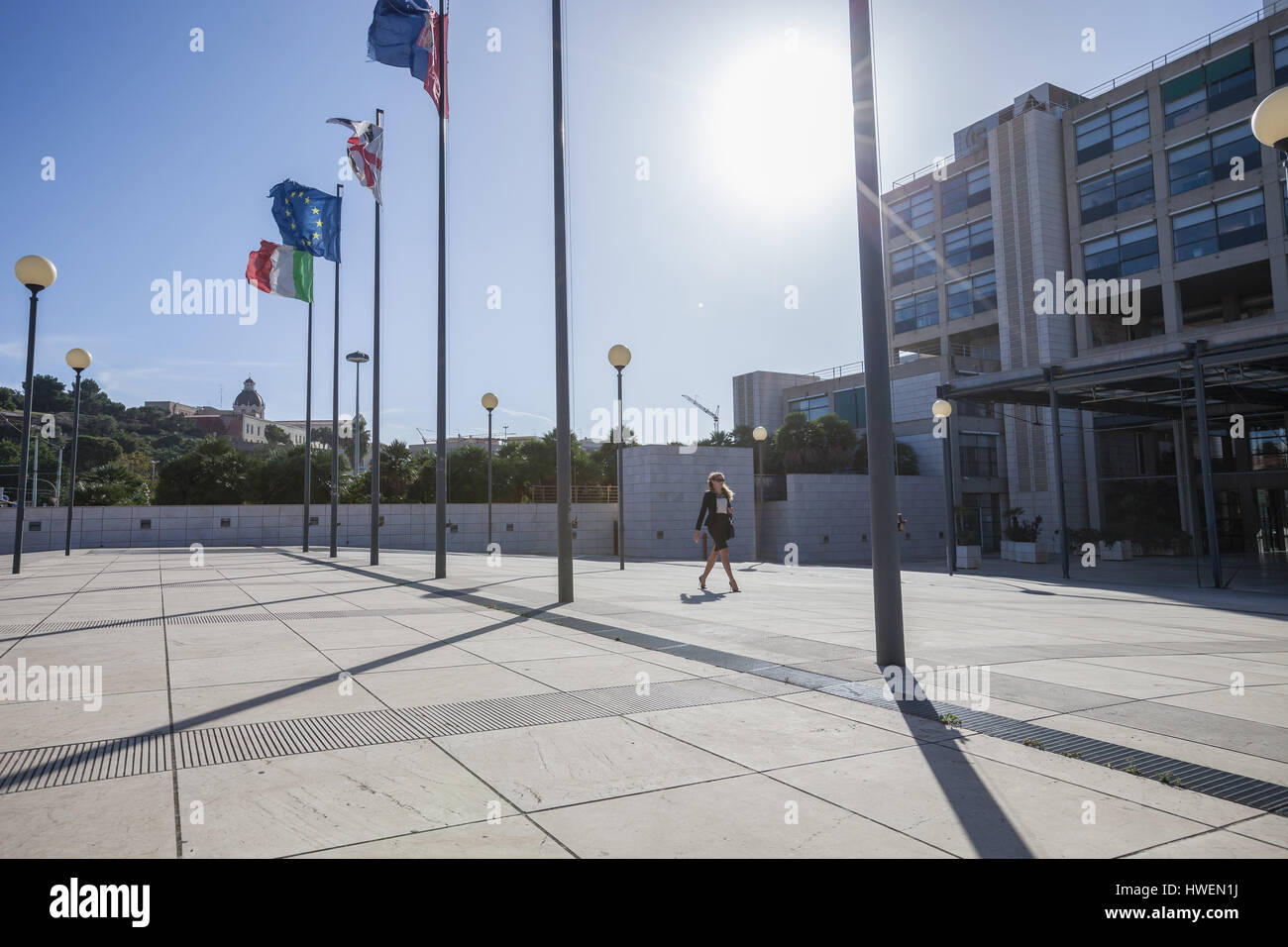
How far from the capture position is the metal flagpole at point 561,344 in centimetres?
1091

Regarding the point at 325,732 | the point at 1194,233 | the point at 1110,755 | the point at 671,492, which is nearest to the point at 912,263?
the point at 1194,233

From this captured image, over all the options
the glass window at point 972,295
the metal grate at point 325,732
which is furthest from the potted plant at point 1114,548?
the metal grate at point 325,732

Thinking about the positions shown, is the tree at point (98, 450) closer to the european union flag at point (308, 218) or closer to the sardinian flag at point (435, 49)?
the european union flag at point (308, 218)

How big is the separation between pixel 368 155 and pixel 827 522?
2479 centimetres

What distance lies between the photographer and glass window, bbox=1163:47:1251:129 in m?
30.0

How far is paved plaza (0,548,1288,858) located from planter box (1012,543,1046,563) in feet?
65.7

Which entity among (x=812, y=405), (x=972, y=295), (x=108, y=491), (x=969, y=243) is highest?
(x=969, y=243)

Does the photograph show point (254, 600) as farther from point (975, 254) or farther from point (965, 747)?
point (975, 254)

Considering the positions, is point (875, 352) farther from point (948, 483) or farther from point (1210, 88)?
point (1210, 88)

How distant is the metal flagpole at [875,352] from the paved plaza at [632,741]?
21.2 inches

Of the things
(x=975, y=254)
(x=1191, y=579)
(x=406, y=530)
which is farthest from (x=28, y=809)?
(x=975, y=254)

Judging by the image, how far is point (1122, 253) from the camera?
34.2 m

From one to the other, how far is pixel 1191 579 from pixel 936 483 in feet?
66.1

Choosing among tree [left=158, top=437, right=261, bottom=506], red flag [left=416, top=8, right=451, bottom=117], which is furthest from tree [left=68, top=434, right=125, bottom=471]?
red flag [left=416, top=8, right=451, bottom=117]
